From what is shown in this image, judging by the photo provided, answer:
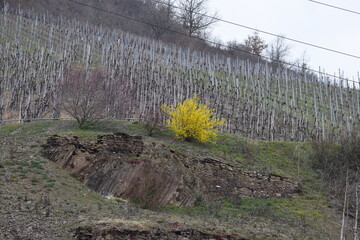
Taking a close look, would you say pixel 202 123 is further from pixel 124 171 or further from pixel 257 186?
pixel 124 171

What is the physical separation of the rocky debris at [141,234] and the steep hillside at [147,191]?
1.1 inches

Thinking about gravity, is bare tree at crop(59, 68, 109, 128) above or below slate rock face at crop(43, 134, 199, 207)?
above

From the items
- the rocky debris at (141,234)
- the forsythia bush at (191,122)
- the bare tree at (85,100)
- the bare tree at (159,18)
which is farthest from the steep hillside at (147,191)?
the bare tree at (159,18)

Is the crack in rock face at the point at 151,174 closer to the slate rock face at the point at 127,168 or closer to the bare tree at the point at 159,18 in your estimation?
the slate rock face at the point at 127,168

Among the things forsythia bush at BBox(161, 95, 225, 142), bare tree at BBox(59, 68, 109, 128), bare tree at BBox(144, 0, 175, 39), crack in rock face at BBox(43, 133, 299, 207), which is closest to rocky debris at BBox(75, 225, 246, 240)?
crack in rock face at BBox(43, 133, 299, 207)

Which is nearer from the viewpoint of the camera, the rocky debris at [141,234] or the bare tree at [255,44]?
the rocky debris at [141,234]

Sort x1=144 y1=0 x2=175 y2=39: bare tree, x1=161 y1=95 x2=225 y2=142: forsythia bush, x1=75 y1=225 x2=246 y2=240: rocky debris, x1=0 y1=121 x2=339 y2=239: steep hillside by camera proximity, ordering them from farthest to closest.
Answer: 1. x1=144 y1=0 x2=175 y2=39: bare tree
2. x1=161 y1=95 x2=225 y2=142: forsythia bush
3. x1=0 y1=121 x2=339 y2=239: steep hillside
4. x1=75 y1=225 x2=246 y2=240: rocky debris

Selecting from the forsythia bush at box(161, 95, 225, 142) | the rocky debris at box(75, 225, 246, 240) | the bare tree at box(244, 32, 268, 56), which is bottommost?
the rocky debris at box(75, 225, 246, 240)

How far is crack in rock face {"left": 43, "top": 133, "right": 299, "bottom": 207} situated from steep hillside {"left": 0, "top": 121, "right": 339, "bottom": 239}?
0.05 meters

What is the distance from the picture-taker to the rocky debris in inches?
393

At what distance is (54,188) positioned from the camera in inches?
533

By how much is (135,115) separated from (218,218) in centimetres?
1669

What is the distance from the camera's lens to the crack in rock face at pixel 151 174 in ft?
51.7

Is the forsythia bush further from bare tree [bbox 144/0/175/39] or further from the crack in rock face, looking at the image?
bare tree [bbox 144/0/175/39]
